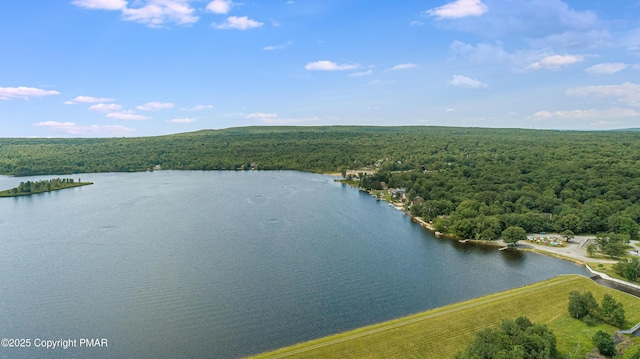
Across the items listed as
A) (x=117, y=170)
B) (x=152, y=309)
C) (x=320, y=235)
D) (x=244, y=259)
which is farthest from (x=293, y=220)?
(x=117, y=170)

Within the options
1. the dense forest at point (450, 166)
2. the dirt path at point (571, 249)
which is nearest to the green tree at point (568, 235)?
the dirt path at point (571, 249)

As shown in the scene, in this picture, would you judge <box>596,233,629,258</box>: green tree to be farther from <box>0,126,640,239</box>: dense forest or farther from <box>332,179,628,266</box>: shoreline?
<box>0,126,640,239</box>: dense forest

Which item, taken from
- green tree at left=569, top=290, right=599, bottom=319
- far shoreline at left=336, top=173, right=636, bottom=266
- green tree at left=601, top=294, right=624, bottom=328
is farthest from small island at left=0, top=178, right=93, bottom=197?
green tree at left=601, top=294, right=624, bottom=328

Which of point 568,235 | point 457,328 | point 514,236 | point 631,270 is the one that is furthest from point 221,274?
point 568,235

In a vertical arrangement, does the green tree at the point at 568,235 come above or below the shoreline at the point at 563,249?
above

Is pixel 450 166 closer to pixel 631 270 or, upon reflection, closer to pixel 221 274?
pixel 631 270

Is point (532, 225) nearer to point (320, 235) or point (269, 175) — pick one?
point (320, 235)

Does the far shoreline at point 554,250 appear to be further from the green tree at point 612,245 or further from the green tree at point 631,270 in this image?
the green tree at point 631,270

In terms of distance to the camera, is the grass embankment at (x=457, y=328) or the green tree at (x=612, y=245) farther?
the green tree at (x=612, y=245)
